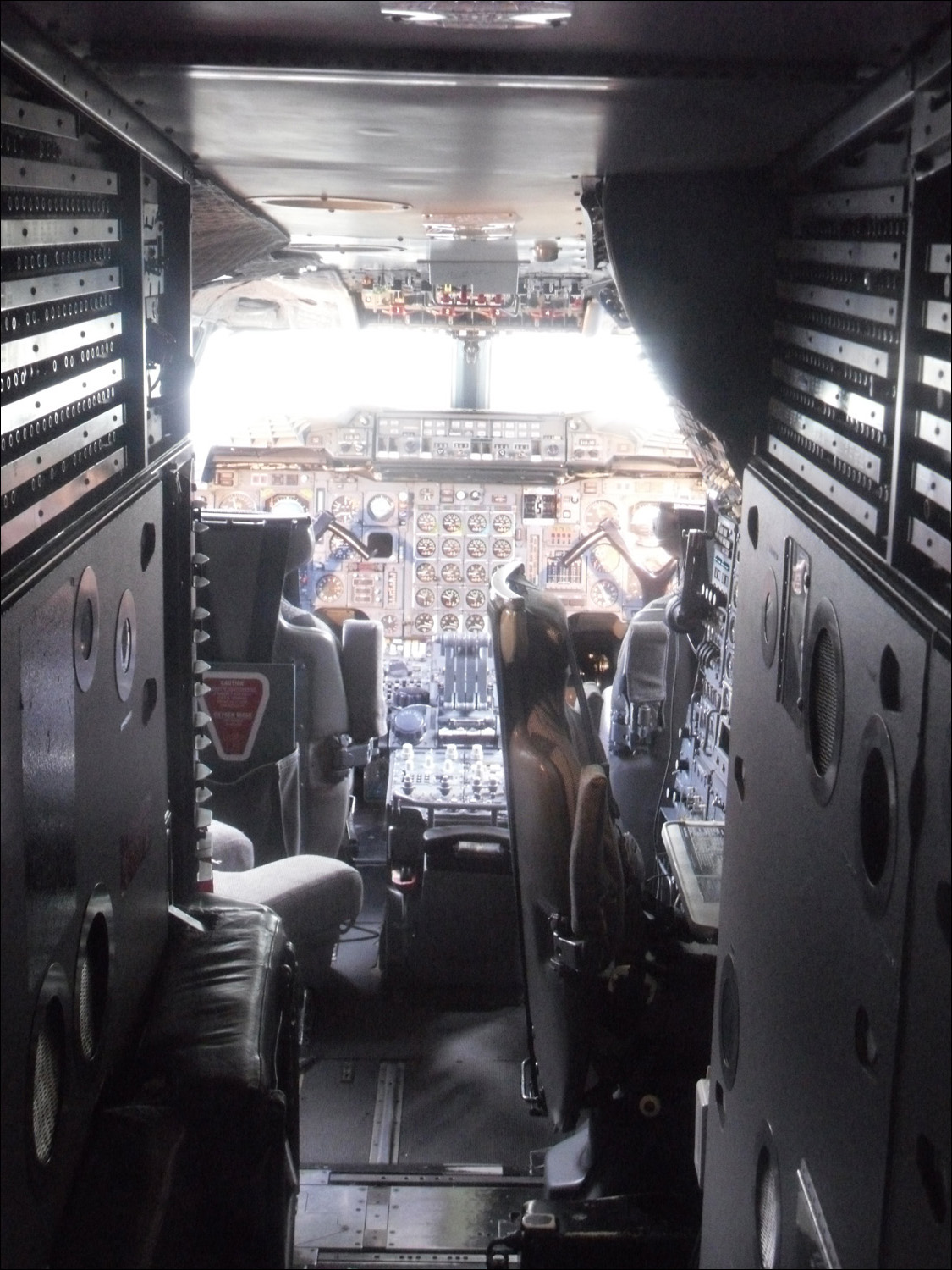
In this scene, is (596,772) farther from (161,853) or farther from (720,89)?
(720,89)

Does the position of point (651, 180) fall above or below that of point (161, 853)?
above

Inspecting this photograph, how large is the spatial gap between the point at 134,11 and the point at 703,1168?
2256mm

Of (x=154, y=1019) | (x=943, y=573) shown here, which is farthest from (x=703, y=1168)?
(x=943, y=573)

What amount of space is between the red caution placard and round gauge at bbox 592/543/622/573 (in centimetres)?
388

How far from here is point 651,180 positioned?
265cm

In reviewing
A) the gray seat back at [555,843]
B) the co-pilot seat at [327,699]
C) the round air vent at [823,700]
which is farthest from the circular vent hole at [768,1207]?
the co-pilot seat at [327,699]

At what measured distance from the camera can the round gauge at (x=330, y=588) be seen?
29.2ft

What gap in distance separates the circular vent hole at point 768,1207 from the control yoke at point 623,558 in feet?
19.3

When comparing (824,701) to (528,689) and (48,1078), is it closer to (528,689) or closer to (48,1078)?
(48,1078)

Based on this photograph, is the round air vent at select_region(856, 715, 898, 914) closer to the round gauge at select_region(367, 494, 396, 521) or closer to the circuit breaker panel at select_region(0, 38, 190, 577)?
the circuit breaker panel at select_region(0, 38, 190, 577)

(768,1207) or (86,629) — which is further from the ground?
(86,629)

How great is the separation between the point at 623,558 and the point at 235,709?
398 cm

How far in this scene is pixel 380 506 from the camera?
348 inches

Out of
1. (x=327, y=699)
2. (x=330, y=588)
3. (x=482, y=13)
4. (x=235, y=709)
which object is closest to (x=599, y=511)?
(x=330, y=588)
